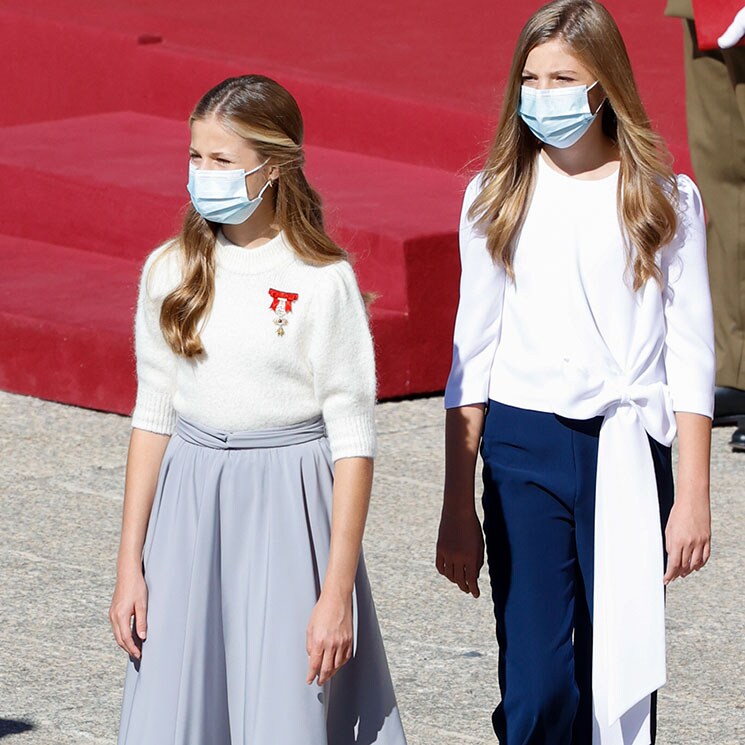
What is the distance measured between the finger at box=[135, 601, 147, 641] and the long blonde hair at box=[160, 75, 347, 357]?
43 centimetres

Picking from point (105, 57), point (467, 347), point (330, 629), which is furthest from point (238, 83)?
point (105, 57)

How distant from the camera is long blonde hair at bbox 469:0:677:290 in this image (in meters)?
3.32

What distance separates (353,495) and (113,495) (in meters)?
2.85

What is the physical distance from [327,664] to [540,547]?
0.49 m

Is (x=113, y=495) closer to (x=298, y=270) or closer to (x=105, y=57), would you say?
(x=298, y=270)

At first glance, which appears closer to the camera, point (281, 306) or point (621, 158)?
point (281, 306)

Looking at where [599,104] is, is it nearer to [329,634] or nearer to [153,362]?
[153,362]

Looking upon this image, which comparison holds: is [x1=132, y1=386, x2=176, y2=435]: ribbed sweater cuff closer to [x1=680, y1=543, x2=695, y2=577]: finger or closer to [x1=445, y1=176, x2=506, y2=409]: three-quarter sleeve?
[x1=445, y1=176, x2=506, y2=409]: three-quarter sleeve

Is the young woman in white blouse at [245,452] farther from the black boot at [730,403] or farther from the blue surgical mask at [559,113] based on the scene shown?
the black boot at [730,403]

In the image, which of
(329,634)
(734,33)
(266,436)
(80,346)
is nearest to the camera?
(329,634)

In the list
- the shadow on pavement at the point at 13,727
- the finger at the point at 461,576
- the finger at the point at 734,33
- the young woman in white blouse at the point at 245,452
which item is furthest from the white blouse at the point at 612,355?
the finger at the point at 734,33

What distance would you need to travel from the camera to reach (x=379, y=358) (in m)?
6.86

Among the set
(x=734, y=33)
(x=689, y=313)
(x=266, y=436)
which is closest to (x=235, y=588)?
(x=266, y=436)

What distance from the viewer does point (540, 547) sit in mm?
3416
